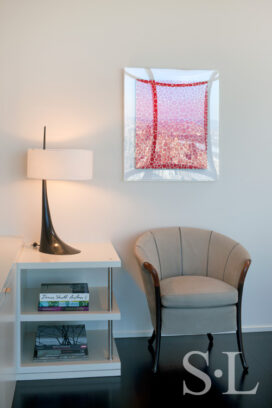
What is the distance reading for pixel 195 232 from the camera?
3.57 meters

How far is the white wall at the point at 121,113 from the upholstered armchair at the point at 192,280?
0.21 m

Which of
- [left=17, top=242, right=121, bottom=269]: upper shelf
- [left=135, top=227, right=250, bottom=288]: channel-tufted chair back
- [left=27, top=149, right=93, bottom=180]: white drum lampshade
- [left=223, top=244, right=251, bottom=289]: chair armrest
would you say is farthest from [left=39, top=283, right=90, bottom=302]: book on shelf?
[left=223, top=244, right=251, bottom=289]: chair armrest

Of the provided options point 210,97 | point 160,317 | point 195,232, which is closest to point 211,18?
point 210,97

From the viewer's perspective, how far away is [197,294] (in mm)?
3004

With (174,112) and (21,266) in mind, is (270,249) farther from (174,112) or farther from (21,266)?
(21,266)

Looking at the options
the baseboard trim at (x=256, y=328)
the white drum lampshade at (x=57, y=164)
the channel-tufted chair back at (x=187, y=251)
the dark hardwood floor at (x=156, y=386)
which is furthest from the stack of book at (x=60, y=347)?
the baseboard trim at (x=256, y=328)

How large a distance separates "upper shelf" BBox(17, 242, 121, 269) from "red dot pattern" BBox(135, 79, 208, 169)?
762 mm

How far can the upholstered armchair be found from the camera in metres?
2.99

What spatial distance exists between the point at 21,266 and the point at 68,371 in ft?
2.28

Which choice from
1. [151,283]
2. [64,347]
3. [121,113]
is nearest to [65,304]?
[64,347]

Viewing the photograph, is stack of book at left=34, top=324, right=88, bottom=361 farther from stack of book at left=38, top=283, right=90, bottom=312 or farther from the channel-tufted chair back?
the channel-tufted chair back

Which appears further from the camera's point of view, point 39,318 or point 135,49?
point 135,49

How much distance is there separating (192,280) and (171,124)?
44.8 inches

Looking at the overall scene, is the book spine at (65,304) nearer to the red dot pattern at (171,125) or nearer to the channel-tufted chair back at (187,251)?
the channel-tufted chair back at (187,251)
